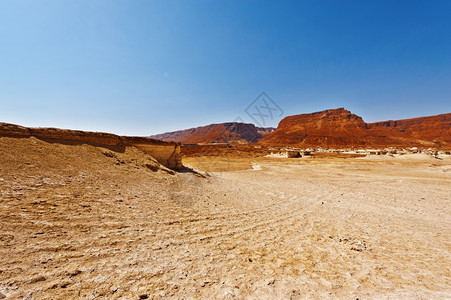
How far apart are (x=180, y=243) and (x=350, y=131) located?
13157 cm

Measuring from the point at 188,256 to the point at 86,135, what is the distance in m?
8.53

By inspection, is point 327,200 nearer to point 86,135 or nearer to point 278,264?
point 278,264

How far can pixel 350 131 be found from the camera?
111188 millimetres

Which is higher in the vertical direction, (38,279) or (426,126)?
(426,126)

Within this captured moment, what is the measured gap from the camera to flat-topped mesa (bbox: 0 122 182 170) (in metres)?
6.84

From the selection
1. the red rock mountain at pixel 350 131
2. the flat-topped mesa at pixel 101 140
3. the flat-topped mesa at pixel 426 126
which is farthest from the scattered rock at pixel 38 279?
the flat-topped mesa at pixel 426 126

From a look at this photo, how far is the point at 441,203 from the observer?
8750mm

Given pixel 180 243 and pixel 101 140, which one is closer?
pixel 180 243

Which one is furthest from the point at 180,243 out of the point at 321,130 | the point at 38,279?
the point at 321,130

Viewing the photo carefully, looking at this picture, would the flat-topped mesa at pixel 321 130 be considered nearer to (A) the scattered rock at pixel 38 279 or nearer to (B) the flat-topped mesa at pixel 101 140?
(B) the flat-topped mesa at pixel 101 140

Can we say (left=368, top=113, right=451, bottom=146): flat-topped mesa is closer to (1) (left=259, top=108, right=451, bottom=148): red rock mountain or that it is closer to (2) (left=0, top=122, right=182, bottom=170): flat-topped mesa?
(1) (left=259, top=108, right=451, bottom=148): red rock mountain

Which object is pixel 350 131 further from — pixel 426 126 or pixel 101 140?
pixel 101 140

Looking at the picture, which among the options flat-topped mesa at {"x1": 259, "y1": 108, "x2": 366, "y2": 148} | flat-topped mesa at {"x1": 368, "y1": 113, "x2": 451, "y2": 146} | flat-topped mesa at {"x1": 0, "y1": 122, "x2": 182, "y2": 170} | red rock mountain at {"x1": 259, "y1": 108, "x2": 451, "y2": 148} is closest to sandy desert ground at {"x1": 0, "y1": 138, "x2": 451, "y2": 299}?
flat-topped mesa at {"x1": 0, "y1": 122, "x2": 182, "y2": 170}

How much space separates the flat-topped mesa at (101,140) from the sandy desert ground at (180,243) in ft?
2.00
